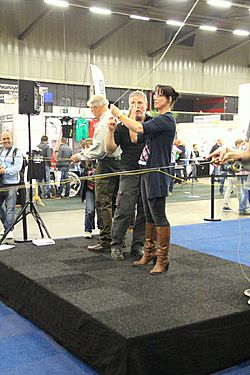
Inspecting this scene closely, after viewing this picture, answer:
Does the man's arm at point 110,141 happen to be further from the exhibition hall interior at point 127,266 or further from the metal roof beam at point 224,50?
the metal roof beam at point 224,50

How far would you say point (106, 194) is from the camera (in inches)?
154

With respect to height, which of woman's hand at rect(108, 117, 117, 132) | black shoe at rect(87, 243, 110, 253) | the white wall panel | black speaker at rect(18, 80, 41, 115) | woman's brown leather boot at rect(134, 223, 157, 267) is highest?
the white wall panel

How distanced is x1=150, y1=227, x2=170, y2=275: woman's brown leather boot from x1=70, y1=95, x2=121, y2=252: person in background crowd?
2.75 ft

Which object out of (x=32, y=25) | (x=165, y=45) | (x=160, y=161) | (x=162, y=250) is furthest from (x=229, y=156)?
(x=165, y=45)

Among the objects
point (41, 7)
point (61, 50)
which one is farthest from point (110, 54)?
point (41, 7)

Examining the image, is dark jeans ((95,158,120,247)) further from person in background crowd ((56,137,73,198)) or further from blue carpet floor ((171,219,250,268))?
person in background crowd ((56,137,73,198))

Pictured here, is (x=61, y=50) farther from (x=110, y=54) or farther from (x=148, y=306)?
(x=148, y=306)

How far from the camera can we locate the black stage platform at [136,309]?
7.13ft

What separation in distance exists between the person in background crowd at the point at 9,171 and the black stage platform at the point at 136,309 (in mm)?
1662

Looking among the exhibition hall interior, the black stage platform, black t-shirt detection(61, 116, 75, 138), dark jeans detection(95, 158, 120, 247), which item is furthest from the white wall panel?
the black stage platform

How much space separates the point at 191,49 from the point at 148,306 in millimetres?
17246

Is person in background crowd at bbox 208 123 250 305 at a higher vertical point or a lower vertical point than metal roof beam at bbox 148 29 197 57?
lower

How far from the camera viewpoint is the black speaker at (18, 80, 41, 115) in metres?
4.72

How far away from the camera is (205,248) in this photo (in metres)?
4.97
